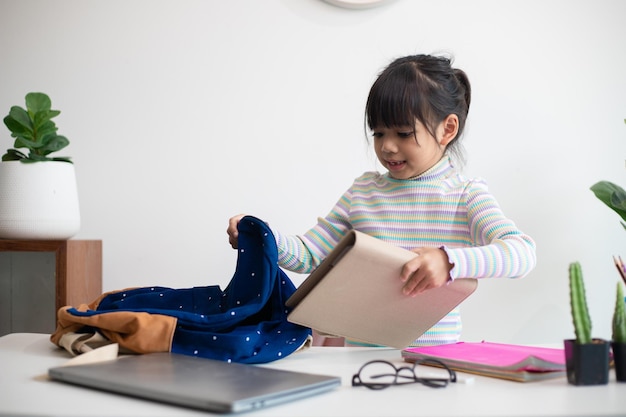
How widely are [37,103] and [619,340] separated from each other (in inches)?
58.8

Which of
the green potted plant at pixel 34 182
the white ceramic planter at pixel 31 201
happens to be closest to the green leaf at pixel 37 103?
the green potted plant at pixel 34 182

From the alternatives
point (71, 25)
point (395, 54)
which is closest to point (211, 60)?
point (71, 25)

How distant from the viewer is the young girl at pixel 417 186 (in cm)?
137

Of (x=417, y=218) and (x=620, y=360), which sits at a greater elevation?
(x=417, y=218)

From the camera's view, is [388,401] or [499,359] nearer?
[388,401]

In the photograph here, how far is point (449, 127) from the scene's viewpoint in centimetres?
145

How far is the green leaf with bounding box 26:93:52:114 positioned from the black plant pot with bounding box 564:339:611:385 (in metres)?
1.45

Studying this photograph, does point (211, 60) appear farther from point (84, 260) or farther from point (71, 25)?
point (84, 260)

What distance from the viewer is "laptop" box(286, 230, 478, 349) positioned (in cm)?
88

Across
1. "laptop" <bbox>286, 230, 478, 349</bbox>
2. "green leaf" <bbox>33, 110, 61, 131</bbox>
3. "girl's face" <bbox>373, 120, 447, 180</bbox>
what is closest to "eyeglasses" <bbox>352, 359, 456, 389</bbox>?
"laptop" <bbox>286, 230, 478, 349</bbox>

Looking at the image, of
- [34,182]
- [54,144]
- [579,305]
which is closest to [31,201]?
[34,182]

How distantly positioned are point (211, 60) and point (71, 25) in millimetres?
423

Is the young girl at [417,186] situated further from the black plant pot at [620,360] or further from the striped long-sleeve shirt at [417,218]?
the black plant pot at [620,360]

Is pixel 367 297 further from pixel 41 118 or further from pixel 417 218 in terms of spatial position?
pixel 41 118
